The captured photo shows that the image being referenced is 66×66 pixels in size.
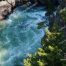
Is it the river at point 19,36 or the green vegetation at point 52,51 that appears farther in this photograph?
the river at point 19,36

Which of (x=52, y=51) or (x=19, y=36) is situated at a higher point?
(x=52, y=51)

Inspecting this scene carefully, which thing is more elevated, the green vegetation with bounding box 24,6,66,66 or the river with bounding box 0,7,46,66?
the green vegetation with bounding box 24,6,66,66

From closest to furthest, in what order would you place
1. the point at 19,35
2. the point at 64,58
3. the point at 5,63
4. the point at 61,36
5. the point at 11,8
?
the point at 64,58 → the point at 61,36 → the point at 5,63 → the point at 19,35 → the point at 11,8

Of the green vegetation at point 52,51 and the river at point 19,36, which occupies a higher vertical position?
the green vegetation at point 52,51

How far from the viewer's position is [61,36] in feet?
51.2

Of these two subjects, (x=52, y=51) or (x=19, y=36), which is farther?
(x=19, y=36)

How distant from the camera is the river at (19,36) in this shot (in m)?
23.3

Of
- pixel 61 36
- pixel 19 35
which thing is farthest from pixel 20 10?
pixel 61 36

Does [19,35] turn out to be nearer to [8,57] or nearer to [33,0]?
[8,57]

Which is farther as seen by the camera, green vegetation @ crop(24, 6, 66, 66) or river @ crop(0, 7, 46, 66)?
river @ crop(0, 7, 46, 66)

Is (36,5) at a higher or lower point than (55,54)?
lower

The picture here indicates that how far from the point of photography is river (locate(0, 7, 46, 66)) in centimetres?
2328

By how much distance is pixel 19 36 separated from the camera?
27.4 m

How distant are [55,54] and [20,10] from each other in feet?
65.1
